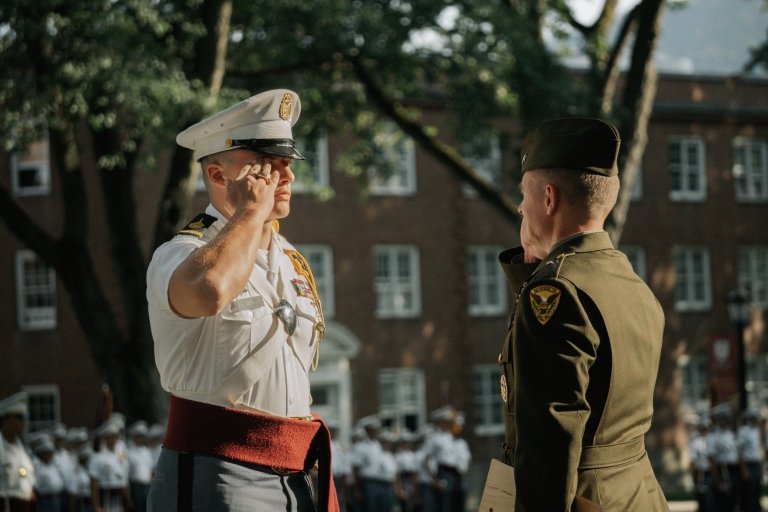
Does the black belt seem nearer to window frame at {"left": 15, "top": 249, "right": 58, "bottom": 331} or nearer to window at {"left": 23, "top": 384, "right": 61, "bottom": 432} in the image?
window at {"left": 23, "top": 384, "right": 61, "bottom": 432}

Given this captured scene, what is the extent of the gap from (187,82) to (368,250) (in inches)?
738

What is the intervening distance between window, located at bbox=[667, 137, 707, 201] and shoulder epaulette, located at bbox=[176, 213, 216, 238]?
3553 cm

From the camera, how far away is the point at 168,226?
15484 mm

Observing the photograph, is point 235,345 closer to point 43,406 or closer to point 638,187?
point 43,406

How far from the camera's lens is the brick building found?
30.8 m

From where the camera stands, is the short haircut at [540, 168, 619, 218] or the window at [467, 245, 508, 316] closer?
the short haircut at [540, 168, 619, 218]

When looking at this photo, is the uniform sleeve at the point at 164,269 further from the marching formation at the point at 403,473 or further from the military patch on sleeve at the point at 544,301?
the marching formation at the point at 403,473

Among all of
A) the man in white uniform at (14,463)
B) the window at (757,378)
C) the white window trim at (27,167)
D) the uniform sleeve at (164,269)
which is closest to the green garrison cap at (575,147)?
the uniform sleeve at (164,269)

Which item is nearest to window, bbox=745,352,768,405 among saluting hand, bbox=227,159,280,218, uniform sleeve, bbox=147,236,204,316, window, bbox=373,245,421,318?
window, bbox=373,245,421,318

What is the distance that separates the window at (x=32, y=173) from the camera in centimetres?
3089

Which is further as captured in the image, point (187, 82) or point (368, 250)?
point (368, 250)

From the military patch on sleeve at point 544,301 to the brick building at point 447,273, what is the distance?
20143 mm

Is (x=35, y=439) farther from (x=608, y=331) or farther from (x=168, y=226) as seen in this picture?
(x=608, y=331)

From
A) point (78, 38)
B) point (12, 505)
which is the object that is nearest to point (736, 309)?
point (78, 38)
